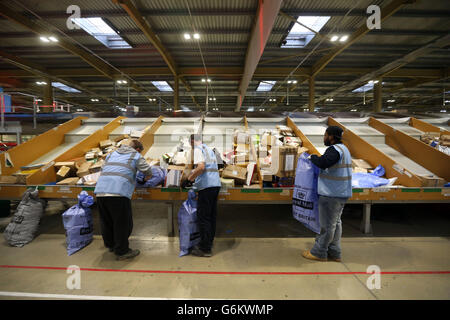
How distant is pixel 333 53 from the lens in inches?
287

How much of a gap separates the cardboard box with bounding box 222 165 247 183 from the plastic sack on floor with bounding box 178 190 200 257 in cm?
70

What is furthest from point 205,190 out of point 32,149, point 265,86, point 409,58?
point 265,86

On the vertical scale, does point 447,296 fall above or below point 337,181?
below

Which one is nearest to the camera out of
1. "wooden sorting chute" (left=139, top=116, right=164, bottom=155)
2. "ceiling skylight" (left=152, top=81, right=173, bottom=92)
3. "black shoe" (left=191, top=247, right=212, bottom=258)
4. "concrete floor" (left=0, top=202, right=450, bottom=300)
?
"concrete floor" (left=0, top=202, right=450, bottom=300)

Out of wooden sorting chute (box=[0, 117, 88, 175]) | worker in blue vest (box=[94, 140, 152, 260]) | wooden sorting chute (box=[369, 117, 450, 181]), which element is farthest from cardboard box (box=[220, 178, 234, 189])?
wooden sorting chute (box=[0, 117, 88, 175])

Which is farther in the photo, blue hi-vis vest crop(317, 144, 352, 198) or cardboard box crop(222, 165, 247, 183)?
cardboard box crop(222, 165, 247, 183)

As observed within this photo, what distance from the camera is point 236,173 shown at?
302 centimetres

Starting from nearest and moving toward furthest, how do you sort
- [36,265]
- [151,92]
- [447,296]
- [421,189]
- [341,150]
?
[447,296] → [341,150] → [36,265] → [421,189] → [151,92]

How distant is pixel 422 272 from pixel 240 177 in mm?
2412

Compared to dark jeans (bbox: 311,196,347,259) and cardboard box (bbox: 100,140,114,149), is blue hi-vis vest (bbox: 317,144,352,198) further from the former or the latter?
cardboard box (bbox: 100,140,114,149)

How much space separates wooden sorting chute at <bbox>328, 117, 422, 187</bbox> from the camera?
295 cm

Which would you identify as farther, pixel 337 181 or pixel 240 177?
pixel 240 177

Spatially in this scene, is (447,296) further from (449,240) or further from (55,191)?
(55,191)

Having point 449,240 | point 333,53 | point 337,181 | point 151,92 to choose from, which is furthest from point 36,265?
point 151,92
